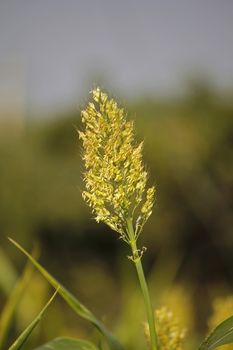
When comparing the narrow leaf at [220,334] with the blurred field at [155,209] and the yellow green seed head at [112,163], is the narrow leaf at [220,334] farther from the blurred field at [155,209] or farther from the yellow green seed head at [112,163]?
the blurred field at [155,209]

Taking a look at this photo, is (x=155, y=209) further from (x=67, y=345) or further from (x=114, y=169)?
(x=114, y=169)

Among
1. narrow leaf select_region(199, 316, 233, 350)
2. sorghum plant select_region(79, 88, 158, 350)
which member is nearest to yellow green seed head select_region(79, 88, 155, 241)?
sorghum plant select_region(79, 88, 158, 350)

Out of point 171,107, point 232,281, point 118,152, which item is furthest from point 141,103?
point 118,152

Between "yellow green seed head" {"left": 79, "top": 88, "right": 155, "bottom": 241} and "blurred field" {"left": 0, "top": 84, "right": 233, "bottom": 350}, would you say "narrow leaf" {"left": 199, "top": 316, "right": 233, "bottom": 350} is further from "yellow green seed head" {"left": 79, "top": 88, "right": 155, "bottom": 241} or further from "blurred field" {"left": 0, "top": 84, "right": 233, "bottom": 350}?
"blurred field" {"left": 0, "top": 84, "right": 233, "bottom": 350}

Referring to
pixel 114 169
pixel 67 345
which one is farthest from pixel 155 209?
pixel 114 169

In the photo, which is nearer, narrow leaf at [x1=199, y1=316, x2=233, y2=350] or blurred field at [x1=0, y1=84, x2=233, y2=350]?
narrow leaf at [x1=199, y1=316, x2=233, y2=350]

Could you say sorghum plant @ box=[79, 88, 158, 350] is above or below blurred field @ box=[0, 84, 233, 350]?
above

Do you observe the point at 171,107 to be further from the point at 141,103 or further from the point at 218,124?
the point at 218,124
